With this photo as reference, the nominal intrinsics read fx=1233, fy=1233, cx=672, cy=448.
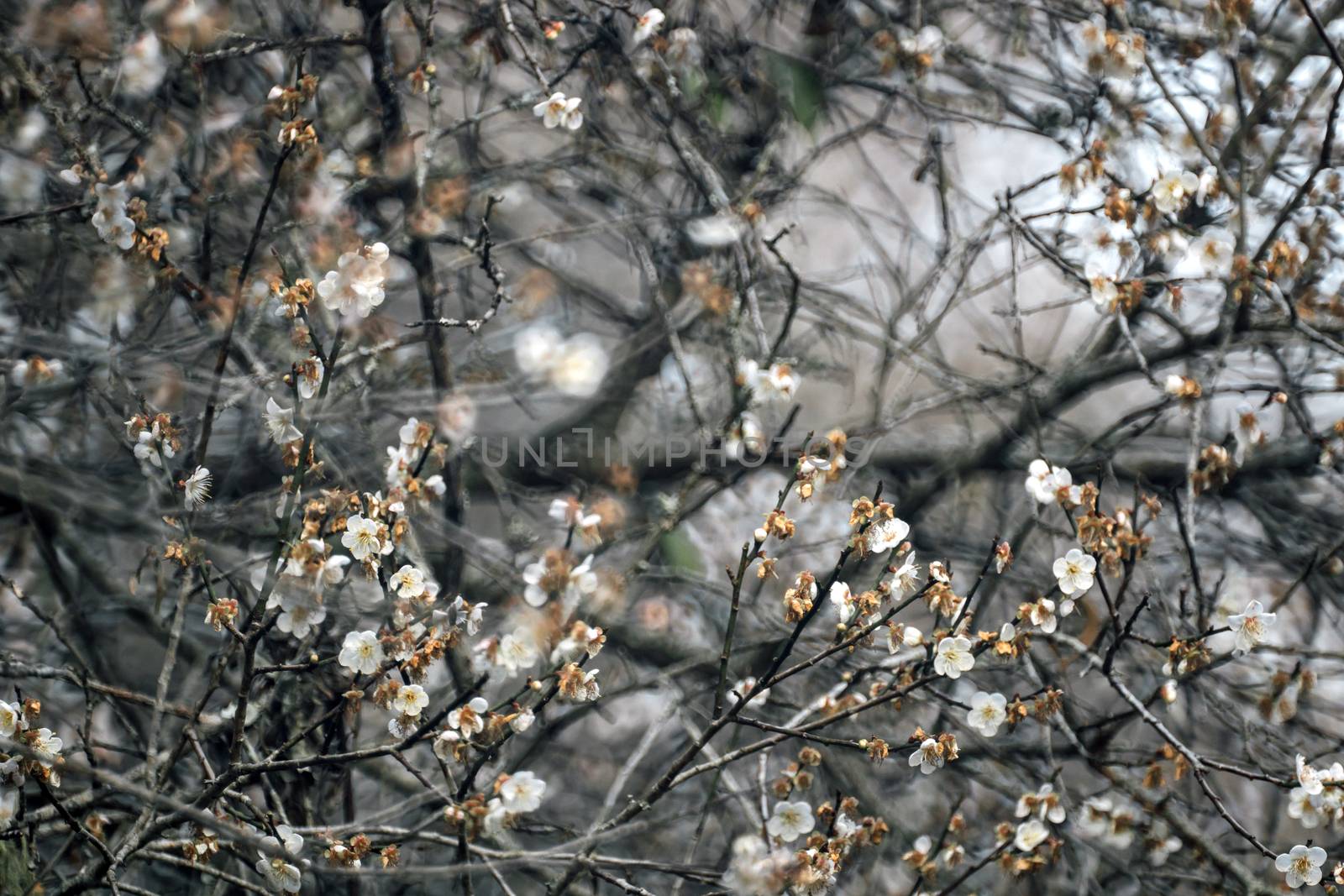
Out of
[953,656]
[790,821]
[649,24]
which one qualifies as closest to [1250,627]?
[953,656]

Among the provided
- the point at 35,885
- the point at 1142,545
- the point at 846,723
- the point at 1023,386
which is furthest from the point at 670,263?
the point at 35,885

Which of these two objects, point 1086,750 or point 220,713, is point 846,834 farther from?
point 220,713

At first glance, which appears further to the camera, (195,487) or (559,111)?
(559,111)

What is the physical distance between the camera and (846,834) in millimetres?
2225

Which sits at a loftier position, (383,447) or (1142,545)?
(1142,545)

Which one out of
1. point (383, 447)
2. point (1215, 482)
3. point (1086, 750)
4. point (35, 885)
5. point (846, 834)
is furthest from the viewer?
point (383, 447)

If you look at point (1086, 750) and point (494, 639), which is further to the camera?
point (1086, 750)

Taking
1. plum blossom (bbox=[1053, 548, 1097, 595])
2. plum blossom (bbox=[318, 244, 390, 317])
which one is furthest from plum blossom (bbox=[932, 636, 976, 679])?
plum blossom (bbox=[318, 244, 390, 317])

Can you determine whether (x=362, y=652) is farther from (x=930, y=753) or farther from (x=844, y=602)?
(x=930, y=753)

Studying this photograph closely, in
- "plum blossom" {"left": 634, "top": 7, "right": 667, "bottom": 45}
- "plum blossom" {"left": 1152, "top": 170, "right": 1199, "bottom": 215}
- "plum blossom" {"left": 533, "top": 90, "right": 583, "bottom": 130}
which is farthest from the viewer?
"plum blossom" {"left": 634, "top": 7, "right": 667, "bottom": 45}

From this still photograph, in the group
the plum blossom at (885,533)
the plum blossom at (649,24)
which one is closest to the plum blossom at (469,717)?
the plum blossom at (885,533)

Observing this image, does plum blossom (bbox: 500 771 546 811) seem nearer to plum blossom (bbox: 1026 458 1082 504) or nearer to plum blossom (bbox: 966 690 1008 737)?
plum blossom (bbox: 966 690 1008 737)

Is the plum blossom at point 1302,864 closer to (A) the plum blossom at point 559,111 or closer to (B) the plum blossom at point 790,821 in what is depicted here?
(B) the plum blossom at point 790,821

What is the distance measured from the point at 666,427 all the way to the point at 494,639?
6.16 feet
